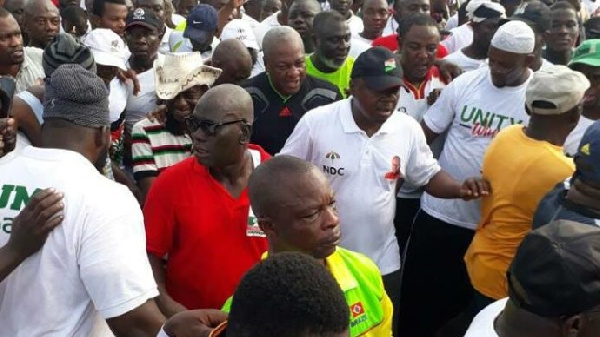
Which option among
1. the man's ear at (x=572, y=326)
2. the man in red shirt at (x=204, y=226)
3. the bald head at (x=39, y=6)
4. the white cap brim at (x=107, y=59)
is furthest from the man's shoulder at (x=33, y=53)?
the man's ear at (x=572, y=326)

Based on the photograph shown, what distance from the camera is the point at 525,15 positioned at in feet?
24.1

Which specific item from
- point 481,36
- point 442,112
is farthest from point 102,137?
point 481,36

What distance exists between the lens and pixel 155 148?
170 inches

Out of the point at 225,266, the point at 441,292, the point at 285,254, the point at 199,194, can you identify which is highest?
the point at 285,254

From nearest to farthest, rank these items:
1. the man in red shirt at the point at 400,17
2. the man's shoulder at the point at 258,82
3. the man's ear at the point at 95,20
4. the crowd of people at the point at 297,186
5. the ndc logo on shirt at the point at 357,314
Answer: the crowd of people at the point at 297,186, the ndc logo on shirt at the point at 357,314, the man's shoulder at the point at 258,82, the man in red shirt at the point at 400,17, the man's ear at the point at 95,20

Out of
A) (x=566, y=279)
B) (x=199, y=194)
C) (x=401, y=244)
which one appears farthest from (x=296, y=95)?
(x=566, y=279)

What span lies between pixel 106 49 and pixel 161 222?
95.7 inches

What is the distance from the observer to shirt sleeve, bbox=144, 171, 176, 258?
333cm

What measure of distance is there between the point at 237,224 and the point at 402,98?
2.43 m

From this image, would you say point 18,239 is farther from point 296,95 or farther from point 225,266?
point 296,95

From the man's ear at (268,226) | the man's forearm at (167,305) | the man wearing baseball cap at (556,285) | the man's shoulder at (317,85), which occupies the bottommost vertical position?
the man's shoulder at (317,85)

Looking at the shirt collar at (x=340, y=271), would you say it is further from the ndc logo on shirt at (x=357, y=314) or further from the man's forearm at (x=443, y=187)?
the man's forearm at (x=443, y=187)

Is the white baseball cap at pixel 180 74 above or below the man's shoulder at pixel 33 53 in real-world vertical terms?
above

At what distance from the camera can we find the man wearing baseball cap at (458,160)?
4.77m
